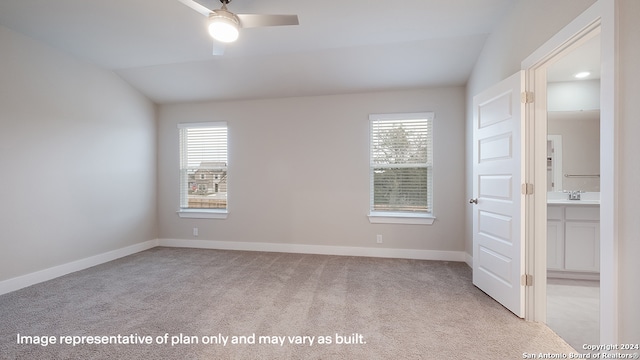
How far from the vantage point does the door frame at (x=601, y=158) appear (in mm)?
1379

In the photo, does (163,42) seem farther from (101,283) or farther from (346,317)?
(346,317)

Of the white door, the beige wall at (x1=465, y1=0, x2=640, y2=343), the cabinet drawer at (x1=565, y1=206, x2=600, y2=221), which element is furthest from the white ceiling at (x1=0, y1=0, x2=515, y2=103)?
the cabinet drawer at (x1=565, y1=206, x2=600, y2=221)

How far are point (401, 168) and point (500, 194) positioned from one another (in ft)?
5.42

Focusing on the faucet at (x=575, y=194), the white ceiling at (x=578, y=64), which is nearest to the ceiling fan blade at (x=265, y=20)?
the white ceiling at (x=578, y=64)

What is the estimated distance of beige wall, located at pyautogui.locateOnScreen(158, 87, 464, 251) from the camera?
3893 mm

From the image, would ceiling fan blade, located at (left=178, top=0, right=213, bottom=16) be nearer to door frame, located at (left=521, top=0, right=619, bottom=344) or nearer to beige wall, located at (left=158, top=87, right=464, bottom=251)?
beige wall, located at (left=158, top=87, right=464, bottom=251)

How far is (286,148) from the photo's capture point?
4.34m

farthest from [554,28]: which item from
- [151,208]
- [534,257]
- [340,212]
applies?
[151,208]

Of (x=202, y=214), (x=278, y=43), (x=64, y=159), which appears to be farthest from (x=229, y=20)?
(x=202, y=214)

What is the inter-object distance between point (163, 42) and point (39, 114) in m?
1.65

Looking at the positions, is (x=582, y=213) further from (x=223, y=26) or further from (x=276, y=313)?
(x=223, y=26)

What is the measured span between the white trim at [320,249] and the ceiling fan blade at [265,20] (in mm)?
3157

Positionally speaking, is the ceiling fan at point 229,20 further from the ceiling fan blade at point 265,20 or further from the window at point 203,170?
the window at point 203,170

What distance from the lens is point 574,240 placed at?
327 cm
